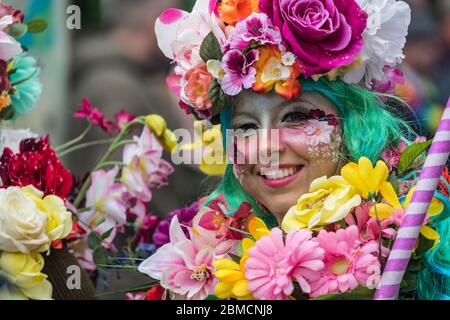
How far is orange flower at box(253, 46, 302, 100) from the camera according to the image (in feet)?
5.57

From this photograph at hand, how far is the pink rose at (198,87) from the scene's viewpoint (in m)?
1.76

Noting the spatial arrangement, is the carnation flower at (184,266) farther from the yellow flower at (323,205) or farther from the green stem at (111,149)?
the green stem at (111,149)

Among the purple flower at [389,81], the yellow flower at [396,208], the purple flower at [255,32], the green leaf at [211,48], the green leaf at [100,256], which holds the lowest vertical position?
the green leaf at [100,256]

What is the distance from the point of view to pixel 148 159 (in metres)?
2.22

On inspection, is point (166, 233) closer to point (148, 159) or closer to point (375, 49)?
point (148, 159)

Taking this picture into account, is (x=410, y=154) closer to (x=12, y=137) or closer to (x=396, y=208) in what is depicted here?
(x=396, y=208)

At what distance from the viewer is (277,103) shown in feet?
5.72

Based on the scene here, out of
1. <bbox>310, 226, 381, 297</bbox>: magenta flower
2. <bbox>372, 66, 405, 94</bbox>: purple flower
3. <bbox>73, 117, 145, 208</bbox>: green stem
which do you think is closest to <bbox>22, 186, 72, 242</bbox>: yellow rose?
<bbox>73, 117, 145, 208</bbox>: green stem

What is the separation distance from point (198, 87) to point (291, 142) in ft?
0.70

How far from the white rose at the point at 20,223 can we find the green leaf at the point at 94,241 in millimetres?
295

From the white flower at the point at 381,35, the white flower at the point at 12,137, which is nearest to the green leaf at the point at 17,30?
the white flower at the point at 12,137

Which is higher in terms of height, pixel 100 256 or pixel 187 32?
pixel 187 32

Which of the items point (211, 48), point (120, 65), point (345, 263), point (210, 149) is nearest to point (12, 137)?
point (210, 149)
